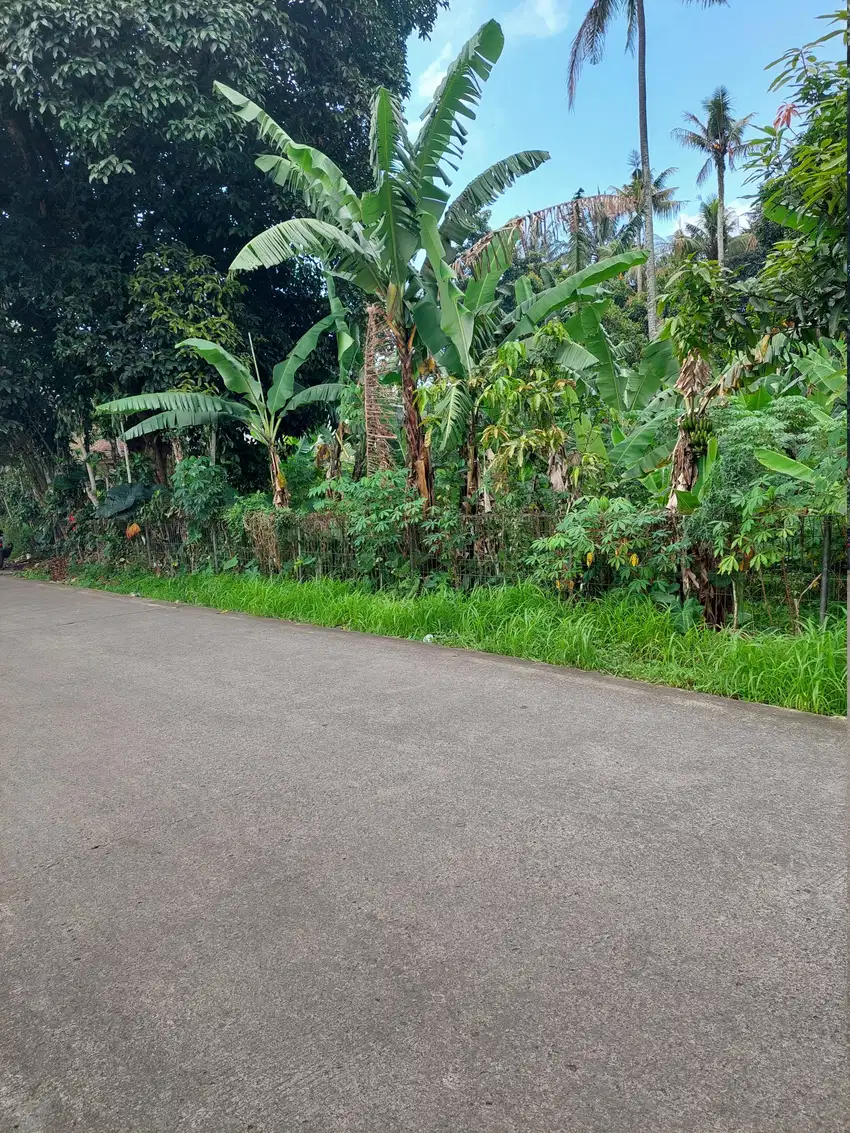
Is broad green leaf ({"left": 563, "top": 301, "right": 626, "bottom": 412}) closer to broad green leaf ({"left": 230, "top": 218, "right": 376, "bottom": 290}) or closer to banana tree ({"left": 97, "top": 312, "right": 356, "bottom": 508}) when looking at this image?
broad green leaf ({"left": 230, "top": 218, "right": 376, "bottom": 290})

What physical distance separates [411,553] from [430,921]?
545cm

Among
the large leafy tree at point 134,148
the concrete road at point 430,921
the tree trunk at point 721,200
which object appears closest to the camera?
the concrete road at point 430,921

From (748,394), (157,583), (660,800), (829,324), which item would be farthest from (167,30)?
(660,800)

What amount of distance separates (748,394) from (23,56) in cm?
933

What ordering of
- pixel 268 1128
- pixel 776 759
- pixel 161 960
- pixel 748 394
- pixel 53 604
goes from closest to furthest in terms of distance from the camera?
pixel 268 1128 → pixel 161 960 → pixel 776 759 → pixel 748 394 → pixel 53 604

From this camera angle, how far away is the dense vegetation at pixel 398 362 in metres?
4.76

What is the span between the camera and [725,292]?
12.6ft

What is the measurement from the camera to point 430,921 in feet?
7.77

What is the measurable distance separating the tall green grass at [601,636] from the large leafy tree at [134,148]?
18.2 feet

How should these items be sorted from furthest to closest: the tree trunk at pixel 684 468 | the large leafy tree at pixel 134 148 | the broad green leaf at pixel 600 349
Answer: the large leafy tree at pixel 134 148, the broad green leaf at pixel 600 349, the tree trunk at pixel 684 468

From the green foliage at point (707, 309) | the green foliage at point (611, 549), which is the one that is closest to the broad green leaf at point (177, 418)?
the green foliage at point (611, 549)

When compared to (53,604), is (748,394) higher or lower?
higher

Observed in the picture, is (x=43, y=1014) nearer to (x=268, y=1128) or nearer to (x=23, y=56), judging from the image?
(x=268, y=1128)

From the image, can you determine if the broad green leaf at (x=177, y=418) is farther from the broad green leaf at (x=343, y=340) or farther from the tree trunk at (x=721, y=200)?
the tree trunk at (x=721, y=200)
